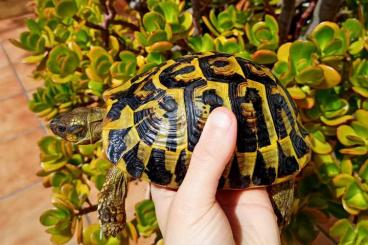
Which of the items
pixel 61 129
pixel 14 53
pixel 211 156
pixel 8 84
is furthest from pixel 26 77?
pixel 211 156

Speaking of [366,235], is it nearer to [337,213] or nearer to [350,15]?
[337,213]

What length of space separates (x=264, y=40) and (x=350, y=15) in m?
0.48

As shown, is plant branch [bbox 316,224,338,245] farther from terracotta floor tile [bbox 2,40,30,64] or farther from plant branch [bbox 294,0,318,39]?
terracotta floor tile [bbox 2,40,30,64]

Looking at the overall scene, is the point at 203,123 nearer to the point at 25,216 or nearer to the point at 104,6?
the point at 104,6

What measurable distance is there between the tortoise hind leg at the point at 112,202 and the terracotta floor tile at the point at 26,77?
1302mm

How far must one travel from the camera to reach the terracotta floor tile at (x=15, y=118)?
178 centimetres

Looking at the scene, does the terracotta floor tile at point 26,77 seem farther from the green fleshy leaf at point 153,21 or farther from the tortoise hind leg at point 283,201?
the tortoise hind leg at point 283,201

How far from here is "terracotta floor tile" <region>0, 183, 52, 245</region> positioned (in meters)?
1.38

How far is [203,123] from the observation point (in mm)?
764

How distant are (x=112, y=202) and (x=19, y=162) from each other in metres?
0.93

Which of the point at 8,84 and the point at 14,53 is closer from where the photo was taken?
the point at 8,84

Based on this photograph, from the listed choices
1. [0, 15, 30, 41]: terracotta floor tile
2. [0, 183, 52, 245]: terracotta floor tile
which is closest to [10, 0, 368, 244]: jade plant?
[0, 183, 52, 245]: terracotta floor tile

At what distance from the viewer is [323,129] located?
98cm

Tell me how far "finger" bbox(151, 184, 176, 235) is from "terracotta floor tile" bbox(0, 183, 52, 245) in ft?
2.07
